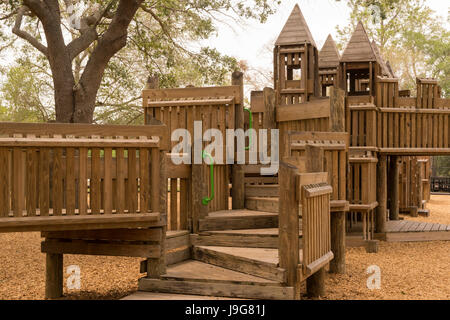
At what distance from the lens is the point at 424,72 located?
37469mm

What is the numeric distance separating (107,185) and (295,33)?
853 cm

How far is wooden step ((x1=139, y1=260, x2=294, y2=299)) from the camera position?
5.73 meters

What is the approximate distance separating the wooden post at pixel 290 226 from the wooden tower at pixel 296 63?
7.00 meters

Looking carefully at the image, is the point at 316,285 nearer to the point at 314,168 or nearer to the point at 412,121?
the point at 314,168

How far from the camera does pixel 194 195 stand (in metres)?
7.14

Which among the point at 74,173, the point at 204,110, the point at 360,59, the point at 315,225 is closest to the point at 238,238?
the point at 315,225

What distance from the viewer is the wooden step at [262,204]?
801 cm

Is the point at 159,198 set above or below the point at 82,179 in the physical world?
below

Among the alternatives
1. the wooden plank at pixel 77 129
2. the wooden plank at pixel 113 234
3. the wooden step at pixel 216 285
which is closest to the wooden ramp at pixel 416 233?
the wooden step at pixel 216 285

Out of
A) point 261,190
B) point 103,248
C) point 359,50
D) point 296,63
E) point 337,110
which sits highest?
point 359,50

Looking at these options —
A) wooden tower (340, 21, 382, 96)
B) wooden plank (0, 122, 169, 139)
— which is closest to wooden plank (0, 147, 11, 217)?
wooden plank (0, 122, 169, 139)

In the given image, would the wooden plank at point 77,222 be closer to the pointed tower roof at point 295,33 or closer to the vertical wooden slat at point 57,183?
the vertical wooden slat at point 57,183
